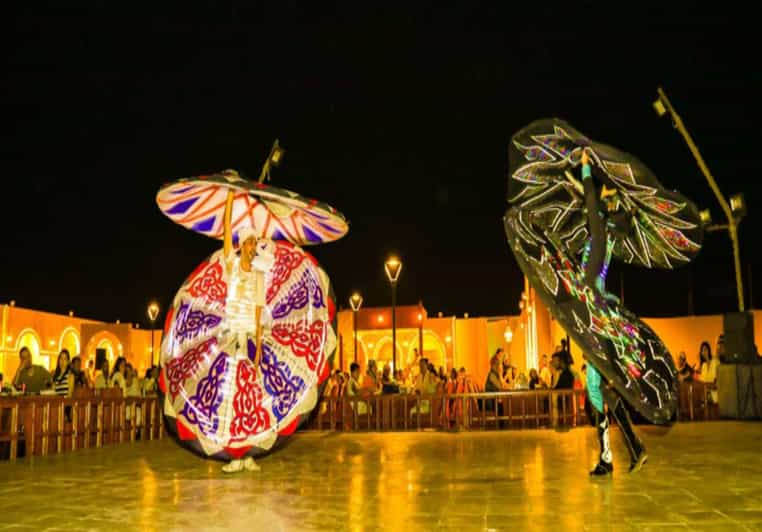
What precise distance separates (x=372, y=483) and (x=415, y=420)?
9.05m

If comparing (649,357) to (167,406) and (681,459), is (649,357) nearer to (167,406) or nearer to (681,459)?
(681,459)

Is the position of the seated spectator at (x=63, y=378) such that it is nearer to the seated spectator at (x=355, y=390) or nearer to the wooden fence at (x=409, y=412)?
the wooden fence at (x=409, y=412)

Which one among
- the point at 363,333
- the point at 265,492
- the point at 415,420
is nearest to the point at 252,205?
the point at 265,492

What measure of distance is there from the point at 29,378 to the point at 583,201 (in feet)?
33.0

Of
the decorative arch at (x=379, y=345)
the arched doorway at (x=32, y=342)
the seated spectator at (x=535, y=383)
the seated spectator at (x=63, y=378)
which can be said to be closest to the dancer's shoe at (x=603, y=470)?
the seated spectator at (x=63, y=378)

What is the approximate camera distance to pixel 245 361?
7.42 meters

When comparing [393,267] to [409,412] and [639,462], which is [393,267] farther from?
[639,462]

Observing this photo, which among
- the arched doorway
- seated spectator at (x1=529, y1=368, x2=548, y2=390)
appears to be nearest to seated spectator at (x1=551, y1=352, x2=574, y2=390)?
seated spectator at (x1=529, y1=368, x2=548, y2=390)

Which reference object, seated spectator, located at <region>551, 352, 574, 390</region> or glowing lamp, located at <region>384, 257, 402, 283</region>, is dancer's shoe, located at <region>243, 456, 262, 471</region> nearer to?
seated spectator, located at <region>551, 352, 574, 390</region>

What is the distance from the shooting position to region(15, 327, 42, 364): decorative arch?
99.4 ft

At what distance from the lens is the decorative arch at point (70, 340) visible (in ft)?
110

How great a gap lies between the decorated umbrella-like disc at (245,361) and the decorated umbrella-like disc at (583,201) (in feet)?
8.94

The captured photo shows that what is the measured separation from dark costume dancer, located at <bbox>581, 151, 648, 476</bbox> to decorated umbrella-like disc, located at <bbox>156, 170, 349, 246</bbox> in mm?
2791

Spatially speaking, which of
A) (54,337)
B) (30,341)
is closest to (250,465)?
(30,341)
